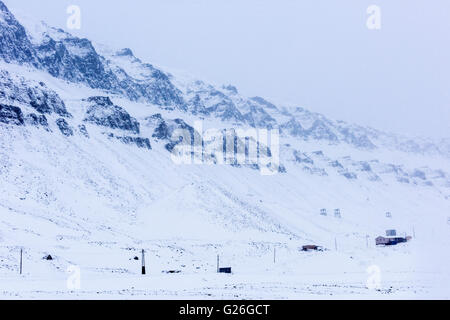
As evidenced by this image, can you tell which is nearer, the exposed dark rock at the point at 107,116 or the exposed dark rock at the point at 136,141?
the exposed dark rock at the point at 136,141

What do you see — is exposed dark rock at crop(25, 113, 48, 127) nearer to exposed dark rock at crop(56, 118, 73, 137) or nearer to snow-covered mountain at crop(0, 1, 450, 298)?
snow-covered mountain at crop(0, 1, 450, 298)

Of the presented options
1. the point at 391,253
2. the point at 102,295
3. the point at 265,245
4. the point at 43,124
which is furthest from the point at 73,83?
the point at 102,295

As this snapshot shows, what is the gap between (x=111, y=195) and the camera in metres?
89.4

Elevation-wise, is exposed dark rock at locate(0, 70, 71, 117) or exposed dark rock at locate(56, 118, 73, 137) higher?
exposed dark rock at locate(0, 70, 71, 117)

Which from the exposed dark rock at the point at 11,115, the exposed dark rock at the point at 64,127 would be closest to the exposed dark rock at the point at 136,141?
the exposed dark rock at the point at 64,127

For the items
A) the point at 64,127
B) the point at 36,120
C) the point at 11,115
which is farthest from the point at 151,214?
the point at 64,127

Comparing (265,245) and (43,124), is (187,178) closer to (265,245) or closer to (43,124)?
(43,124)

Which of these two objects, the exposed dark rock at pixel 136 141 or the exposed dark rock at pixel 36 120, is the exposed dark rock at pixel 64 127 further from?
the exposed dark rock at pixel 136 141

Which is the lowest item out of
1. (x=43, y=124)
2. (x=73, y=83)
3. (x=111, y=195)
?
(x=111, y=195)

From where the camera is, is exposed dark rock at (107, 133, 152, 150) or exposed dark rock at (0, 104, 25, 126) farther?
exposed dark rock at (107, 133, 152, 150)

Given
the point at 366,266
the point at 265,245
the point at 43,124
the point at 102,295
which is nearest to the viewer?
the point at 102,295

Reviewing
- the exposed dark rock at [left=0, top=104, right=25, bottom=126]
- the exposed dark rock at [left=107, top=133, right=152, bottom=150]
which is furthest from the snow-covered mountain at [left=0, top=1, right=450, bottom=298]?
the exposed dark rock at [left=107, top=133, right=152, bottom=150]

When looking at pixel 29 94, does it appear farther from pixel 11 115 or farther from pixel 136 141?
pixel 136 141
